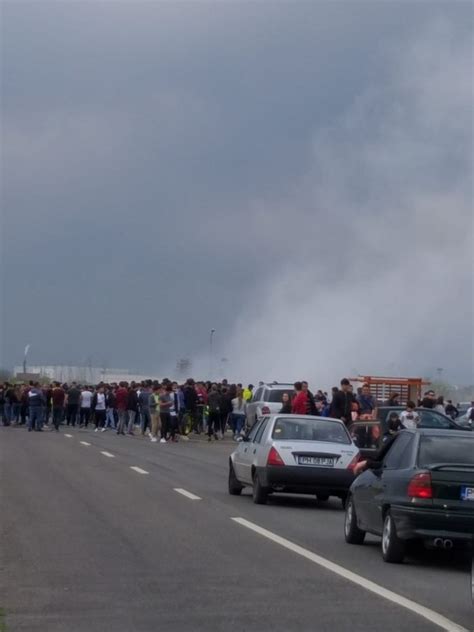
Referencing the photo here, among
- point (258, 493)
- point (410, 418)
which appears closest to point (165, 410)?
point (410, 418)

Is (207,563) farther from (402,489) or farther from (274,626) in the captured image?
(274,626)

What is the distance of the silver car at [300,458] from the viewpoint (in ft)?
62.4

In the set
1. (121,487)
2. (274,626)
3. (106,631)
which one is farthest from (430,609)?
(121,487)

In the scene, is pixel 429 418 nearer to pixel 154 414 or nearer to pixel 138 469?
pixel 138 469

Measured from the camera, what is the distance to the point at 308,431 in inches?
787

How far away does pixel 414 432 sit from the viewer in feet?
45.1

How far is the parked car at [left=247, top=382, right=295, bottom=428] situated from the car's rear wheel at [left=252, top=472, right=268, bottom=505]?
65.7 feet

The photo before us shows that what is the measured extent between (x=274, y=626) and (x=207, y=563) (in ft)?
10.7

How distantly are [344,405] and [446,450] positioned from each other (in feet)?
50.4

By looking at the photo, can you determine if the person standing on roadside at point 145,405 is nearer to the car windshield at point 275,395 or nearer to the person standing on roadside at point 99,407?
the person standing on roadside at point 99,407

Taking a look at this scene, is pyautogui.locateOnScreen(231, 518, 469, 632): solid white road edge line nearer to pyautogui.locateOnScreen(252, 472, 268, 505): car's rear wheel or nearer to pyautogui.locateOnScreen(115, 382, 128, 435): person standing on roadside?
pyautogui.locateOnScreen(252, 472, 268, 505): car's rear wheel

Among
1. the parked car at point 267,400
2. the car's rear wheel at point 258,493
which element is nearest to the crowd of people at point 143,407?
the parked car at point 267,400

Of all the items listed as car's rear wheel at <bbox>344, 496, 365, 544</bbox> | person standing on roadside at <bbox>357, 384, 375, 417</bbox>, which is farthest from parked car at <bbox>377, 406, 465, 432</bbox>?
car's rear wheel at <bbox>344, 496, 365, 544</bbox>

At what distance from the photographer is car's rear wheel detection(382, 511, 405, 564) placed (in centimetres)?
1295
